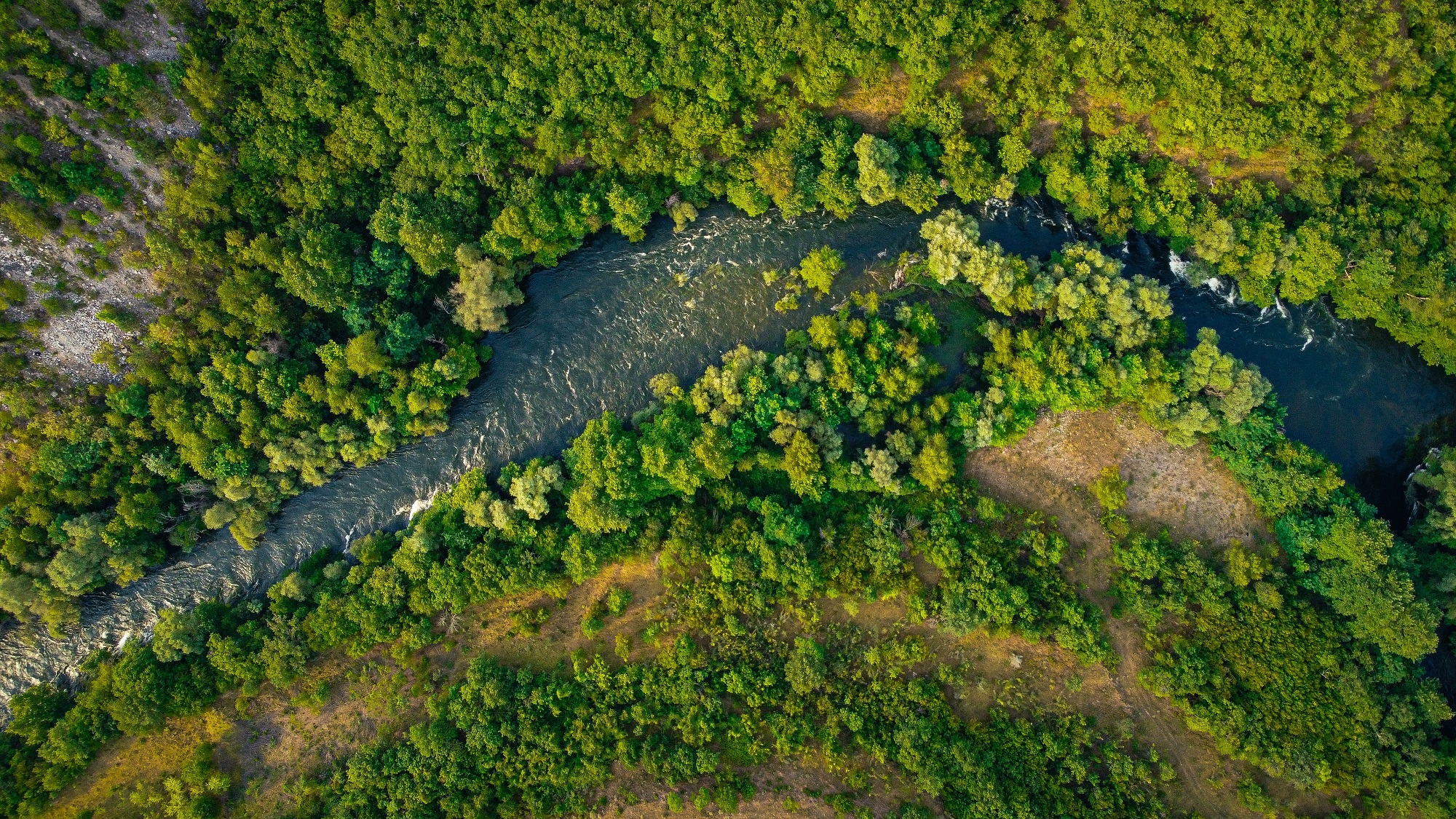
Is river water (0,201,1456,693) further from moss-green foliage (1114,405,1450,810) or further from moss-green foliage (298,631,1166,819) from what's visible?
moss-green foliage (298,631,1166,819)

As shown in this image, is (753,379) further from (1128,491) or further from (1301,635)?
(1301,635)

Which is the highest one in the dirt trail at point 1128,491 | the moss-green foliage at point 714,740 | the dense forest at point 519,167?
the dense forest at point 519,167

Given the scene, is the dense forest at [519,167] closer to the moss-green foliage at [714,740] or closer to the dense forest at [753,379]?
the dense forest at [753,379]

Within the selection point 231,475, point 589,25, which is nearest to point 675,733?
point 231,475

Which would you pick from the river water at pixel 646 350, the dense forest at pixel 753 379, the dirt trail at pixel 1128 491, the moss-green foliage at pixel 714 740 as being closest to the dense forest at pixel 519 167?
the dense forest at pixel 753 379

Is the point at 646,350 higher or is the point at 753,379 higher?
the point at 753,379

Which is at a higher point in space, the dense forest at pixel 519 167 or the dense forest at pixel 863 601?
the dense forest at pixel 519 167

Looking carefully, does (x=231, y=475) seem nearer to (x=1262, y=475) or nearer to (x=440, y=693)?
(x=440, y=693)

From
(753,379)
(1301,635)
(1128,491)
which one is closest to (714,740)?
(753,379)
